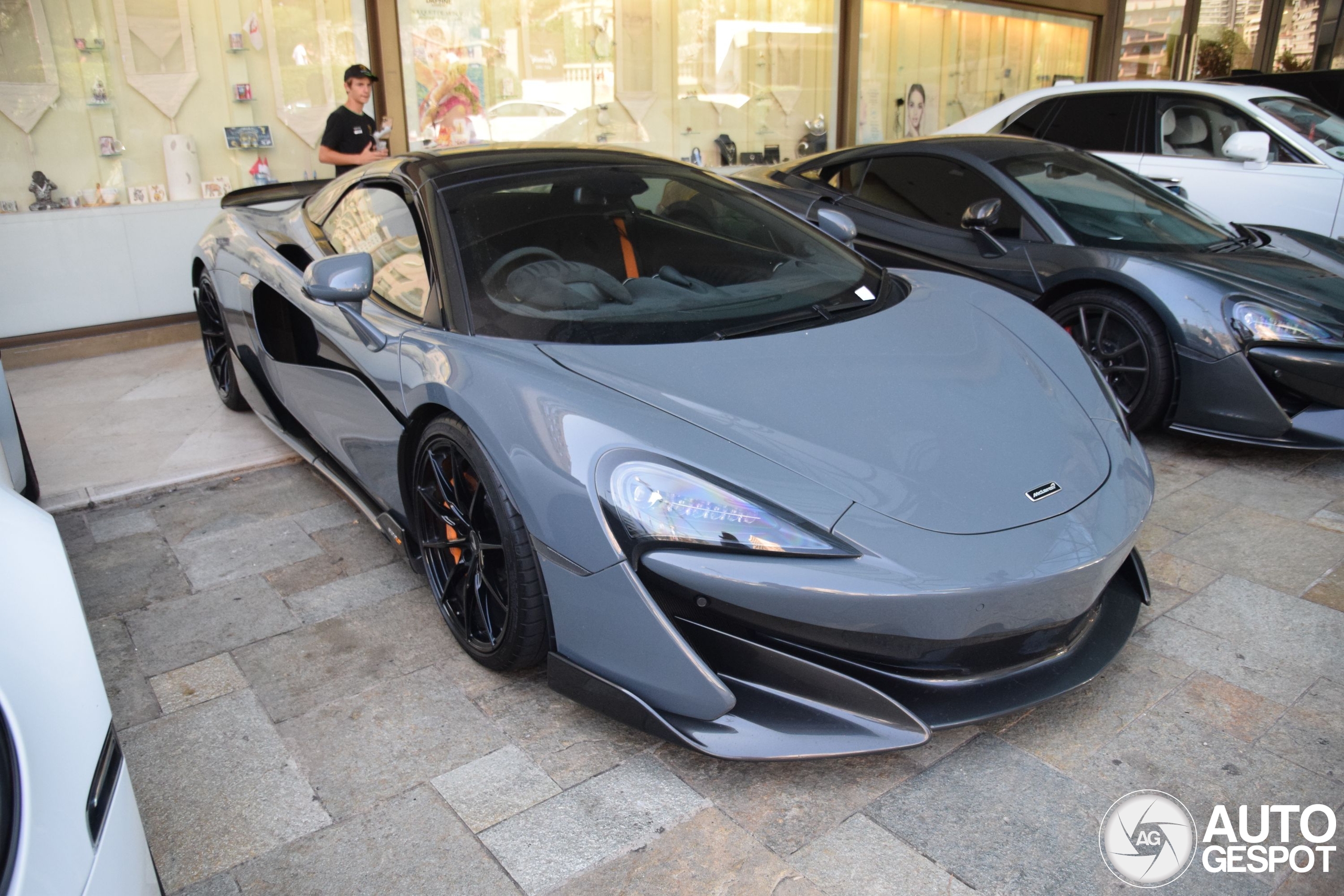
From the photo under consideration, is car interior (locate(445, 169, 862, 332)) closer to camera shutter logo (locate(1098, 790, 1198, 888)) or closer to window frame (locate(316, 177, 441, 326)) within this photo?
window frame (locate(316, 177, 441, 326))

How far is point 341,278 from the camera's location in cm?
270

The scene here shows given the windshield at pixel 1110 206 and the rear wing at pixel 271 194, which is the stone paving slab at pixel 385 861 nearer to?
the rear wing at pixel 271 194

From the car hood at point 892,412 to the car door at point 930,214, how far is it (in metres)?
1.93

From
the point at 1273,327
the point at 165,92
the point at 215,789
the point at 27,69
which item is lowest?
the point at 215,789

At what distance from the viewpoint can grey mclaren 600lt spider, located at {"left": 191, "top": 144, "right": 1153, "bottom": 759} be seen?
1976 mm

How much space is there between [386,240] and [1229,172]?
17.3ft

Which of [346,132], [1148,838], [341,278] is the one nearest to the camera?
[1148,838]

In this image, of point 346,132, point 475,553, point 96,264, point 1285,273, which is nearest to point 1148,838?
point 475,553

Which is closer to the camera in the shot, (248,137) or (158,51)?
(158,51)

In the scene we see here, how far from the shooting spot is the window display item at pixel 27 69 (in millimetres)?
5543

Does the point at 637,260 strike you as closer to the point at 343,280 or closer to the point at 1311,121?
the point at 343,280

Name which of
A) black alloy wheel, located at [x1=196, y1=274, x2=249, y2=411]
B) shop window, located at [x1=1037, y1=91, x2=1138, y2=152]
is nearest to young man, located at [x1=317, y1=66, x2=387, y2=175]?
black alloy wheel, located at [x1=196, y1=274, x2=249, y2=411]

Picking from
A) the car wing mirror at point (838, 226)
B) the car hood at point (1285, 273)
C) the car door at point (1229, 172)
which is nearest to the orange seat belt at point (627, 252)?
the car wing mirror at point (838, 226)

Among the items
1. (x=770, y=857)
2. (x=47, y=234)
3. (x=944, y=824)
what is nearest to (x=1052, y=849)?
(x=944, y=824)
